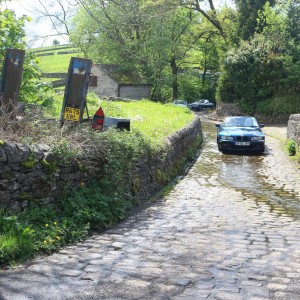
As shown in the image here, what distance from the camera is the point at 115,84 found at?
49.9 meters

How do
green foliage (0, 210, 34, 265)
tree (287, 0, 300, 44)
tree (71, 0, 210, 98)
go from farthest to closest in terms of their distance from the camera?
tree (287, 0, 300, 44)
tree (71, 0, 210, 98)
green foliage (0, 210, 34, 265)

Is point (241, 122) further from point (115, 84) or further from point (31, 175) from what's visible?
point (115, 84)

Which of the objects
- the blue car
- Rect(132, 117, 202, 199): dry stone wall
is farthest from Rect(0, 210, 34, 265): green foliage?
the blue car

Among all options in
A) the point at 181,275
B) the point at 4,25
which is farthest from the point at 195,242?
the point at 4,25

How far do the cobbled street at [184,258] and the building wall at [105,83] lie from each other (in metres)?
39.7

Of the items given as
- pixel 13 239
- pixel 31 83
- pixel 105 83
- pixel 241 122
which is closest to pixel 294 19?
pixel 105 83

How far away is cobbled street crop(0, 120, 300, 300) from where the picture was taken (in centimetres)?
445

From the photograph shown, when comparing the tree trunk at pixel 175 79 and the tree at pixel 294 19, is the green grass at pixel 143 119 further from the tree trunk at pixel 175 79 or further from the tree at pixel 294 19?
the tree trunk at pixel 175 79

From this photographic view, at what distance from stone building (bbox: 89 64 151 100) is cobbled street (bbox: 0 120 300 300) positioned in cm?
3976

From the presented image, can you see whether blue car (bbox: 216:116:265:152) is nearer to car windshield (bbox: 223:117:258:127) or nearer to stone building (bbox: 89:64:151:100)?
car windshield (bbox: 223:117:258:127)

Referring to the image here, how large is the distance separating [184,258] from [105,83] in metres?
45.9

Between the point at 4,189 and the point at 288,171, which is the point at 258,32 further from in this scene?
the point at 4,189

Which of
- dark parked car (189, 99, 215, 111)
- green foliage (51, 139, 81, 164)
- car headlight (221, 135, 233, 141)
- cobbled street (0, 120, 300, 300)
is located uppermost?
dark parked car (189, 99, 215, 111)

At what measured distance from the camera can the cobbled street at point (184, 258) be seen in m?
4.45
